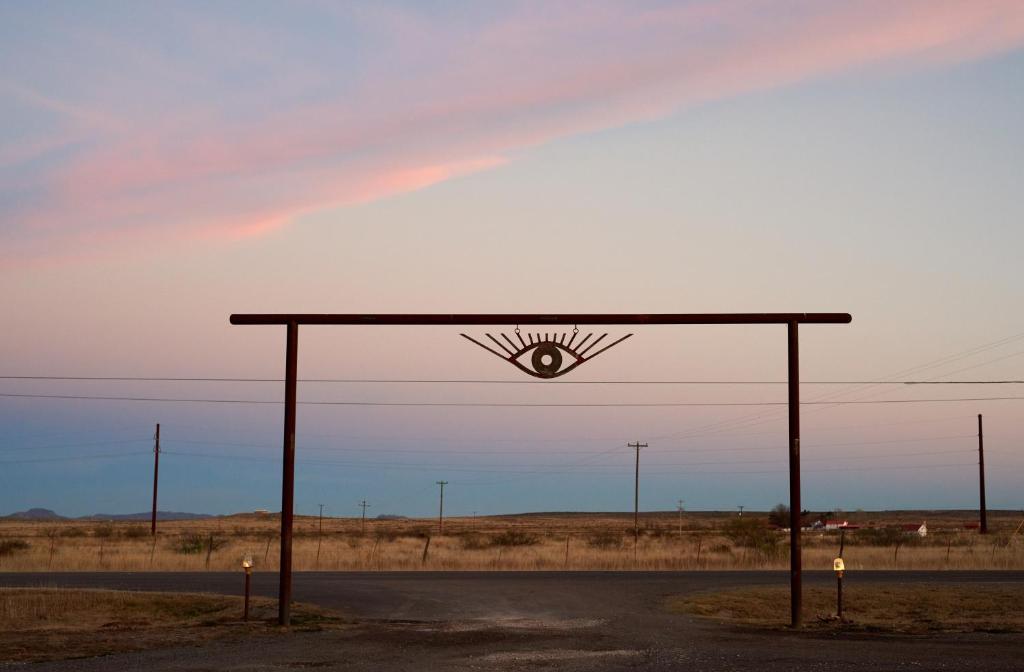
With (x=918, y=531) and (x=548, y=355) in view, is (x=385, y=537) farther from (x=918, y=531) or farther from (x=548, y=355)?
(x=548, y=355)

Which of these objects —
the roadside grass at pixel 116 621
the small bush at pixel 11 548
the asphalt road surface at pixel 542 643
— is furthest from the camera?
the small bush at pixel 11 548

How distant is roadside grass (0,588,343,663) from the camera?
18781mm

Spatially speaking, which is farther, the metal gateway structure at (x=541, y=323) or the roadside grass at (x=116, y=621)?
the metal gateway structure at (x=541, y=323)

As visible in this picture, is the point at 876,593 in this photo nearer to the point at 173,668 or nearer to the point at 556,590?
the point at 556,590

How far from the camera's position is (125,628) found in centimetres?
2150

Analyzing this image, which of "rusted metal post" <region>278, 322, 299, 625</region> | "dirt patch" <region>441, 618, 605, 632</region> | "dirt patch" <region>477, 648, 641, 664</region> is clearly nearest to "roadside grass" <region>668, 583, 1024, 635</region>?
"dirt patch" <region>441, 618, 605, 632</region>

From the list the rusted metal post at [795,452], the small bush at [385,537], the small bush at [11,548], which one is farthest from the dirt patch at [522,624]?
the small bush at [385,537]

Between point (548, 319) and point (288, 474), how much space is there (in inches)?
235

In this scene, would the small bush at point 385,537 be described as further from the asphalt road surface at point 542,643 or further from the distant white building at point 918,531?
the asphalt road surface at point 542,643

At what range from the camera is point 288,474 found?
22.0 m

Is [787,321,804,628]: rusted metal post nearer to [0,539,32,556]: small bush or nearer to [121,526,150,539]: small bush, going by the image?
[0,539,32,556]: small bush

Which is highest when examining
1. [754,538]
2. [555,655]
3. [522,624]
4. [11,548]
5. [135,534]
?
[555,655]

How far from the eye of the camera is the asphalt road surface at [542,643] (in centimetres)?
1661

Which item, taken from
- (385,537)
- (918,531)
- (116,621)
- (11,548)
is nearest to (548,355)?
(116,621)
